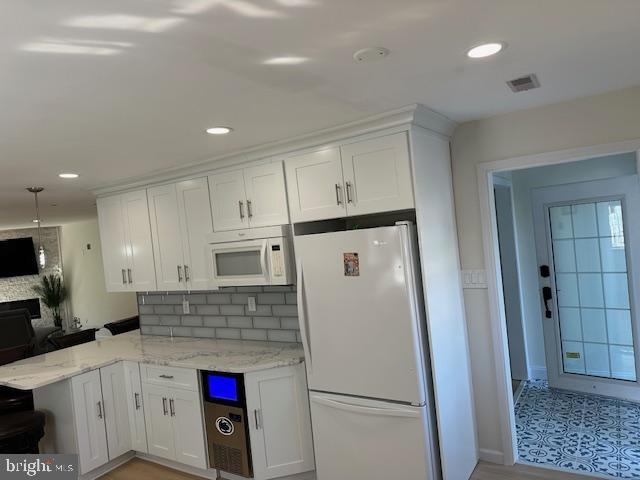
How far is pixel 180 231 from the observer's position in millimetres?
3689

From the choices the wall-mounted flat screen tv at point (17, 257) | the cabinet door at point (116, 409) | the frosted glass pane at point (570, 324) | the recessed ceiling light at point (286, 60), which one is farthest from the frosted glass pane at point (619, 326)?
the wall-mounted flat screen tv at point (17, 257)

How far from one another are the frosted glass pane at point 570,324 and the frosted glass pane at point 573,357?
0.21ft

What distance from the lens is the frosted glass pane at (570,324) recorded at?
4.16 metres

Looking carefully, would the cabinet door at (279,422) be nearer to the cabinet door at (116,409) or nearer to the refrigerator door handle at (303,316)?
the refrigerator door handle at (303,316)

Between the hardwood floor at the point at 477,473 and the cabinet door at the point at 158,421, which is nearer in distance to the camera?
the hardwood floor at the point at 477,473

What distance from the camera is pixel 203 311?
409cm

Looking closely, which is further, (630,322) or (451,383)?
(630,322)

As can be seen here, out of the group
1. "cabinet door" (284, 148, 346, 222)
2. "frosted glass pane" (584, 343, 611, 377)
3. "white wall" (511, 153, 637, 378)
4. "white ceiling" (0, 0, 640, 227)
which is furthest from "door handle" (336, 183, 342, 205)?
"frosted glass pane" (584, 343, 611, 377)

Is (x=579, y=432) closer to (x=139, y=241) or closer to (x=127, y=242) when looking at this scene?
(x=139, y=241)

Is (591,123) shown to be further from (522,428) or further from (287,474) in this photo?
(287,474)

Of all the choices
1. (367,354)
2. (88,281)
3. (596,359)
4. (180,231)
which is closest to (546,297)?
(596,359)

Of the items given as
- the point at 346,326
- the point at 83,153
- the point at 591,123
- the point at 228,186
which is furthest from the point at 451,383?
the point at 83,153

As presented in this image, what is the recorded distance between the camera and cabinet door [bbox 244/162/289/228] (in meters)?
3.09

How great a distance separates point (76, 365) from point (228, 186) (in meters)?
1.83
